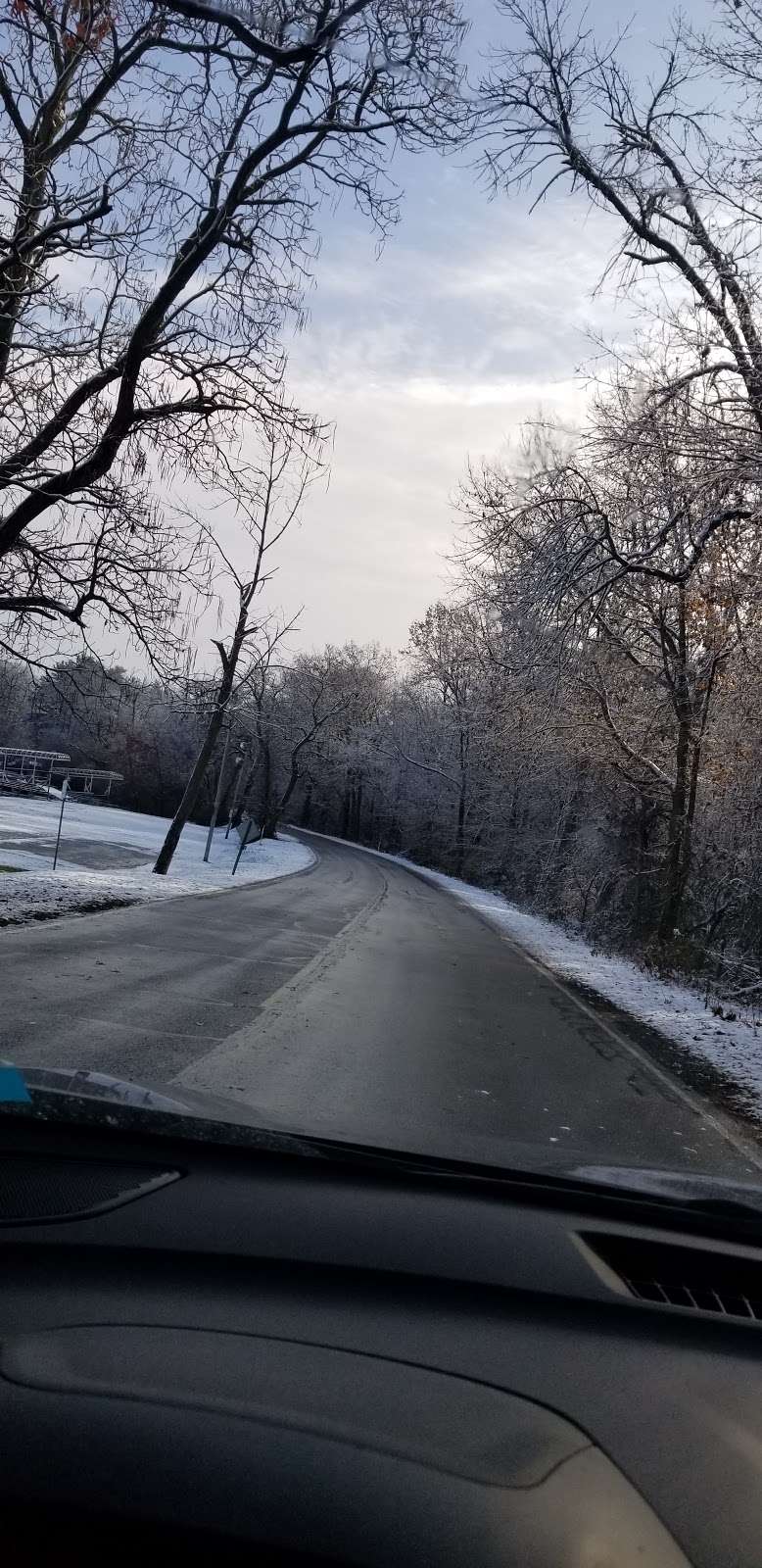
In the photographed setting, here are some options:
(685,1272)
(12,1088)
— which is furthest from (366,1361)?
(12,1088)

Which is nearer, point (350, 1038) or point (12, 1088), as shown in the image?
point (12, 1088)

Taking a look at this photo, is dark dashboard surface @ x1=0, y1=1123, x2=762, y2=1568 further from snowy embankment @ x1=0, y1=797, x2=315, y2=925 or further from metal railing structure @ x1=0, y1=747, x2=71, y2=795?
metal railing structure @ x1=0, y1=747, x2=71, y2=795

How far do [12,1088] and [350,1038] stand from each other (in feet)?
23.0

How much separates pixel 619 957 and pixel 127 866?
1314 cm

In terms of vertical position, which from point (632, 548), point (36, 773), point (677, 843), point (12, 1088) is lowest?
point (12, 1088)

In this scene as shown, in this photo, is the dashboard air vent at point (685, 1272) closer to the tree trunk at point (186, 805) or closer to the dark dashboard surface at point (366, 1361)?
the dark dashboard surface at point (366, 1361)

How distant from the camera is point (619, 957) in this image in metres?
21.1

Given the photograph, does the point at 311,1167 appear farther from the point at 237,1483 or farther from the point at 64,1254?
the point at 237,1483

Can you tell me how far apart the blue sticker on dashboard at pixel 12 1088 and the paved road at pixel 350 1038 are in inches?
19.8

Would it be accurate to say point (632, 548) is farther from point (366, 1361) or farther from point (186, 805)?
point (186, 805)

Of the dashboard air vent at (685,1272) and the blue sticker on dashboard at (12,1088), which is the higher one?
the blue sticker on dashboard at (12,1088)

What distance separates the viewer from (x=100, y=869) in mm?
25578

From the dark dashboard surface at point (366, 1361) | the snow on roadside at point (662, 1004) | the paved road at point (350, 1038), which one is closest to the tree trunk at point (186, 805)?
the snow on roadside at point (662, 1004)

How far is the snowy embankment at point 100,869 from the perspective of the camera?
17.3 meters
